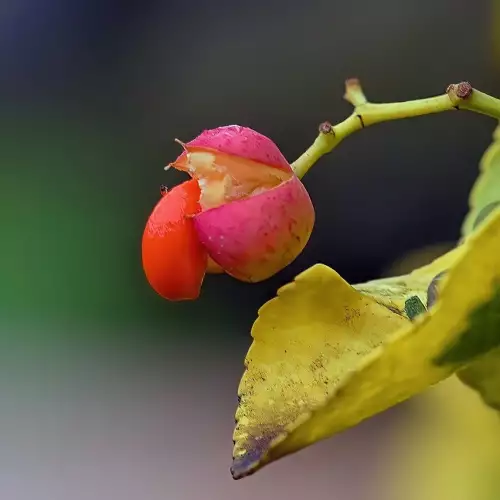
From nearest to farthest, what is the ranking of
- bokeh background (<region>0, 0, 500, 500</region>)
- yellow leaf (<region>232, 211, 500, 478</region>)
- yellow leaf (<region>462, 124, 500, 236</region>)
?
yellow leaf (<region>232, 211, 500, 478</region>) < yellow leaf (<region>462, 124, 500, 236</region>) < bokeh background (<region>0, 0, 500, 500</region>)

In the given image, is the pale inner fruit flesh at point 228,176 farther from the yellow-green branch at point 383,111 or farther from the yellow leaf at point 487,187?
the yellow leaf at point 487,187

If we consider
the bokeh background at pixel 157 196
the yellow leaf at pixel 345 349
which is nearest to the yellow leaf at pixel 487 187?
the yellow leaf at pixel 345 349

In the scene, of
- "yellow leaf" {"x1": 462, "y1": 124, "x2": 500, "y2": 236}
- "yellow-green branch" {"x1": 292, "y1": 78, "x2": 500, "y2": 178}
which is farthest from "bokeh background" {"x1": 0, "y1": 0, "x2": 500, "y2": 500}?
"yellow-green branch" {"x1": 292, "y1": 78, "x2": 500, "y2": 178}

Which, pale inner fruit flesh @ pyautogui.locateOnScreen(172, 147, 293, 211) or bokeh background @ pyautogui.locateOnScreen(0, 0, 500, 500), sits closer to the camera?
pale inner fruit flesh @ pyautogui.locateOnScreen(172, 147, 293, 211)

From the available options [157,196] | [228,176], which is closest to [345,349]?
[228,176]

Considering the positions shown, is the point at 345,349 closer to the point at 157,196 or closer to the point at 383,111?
the point at 383,111

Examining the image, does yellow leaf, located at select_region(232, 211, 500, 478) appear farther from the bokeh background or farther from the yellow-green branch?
the bokeh background
